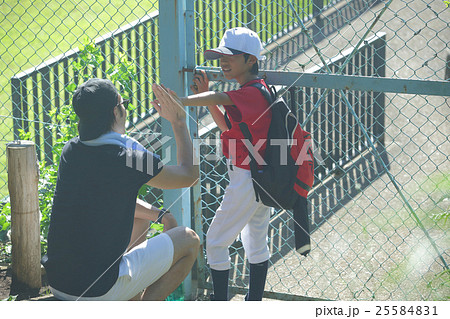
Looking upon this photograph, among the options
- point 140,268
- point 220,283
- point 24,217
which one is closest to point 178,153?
point 140,268

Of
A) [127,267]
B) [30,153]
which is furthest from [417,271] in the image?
[30,153]

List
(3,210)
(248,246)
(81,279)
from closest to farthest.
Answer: (81,279) → (248,246) → (3,210)

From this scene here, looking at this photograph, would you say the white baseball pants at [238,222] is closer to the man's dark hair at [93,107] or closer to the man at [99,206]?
the man at [99,206]

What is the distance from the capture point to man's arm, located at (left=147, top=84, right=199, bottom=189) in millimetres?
3289

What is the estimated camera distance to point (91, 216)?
3.08m

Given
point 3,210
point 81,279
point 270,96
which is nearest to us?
point 81,279

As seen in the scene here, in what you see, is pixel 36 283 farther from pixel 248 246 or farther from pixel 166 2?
pixel 166 2

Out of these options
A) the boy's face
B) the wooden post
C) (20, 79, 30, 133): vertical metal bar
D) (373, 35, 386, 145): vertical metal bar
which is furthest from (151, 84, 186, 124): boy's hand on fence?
(373, 35, 386, 145): vertical metal bar

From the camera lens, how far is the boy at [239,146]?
136 inches

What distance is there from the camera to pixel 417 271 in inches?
173

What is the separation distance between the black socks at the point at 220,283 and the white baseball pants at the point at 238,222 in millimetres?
37

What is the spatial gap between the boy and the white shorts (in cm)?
43

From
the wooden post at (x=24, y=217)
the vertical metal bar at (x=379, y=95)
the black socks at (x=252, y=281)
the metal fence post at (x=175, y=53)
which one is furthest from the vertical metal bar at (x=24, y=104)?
the vertical metal bar at (x=379, y=95)

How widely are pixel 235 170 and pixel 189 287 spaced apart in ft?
3.42
